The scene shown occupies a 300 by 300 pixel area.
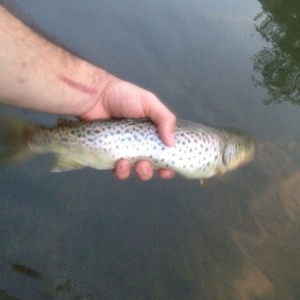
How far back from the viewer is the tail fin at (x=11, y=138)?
2.84 metres

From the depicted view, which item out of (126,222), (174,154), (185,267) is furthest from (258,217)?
(174,154)

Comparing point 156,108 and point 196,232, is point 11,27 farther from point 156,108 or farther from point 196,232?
point 196,232

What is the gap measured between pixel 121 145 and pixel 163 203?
5.35 feet

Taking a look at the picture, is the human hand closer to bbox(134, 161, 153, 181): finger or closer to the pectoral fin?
bbox(134, 161, 153, 181): finger

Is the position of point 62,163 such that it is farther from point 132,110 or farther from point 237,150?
point 237,150

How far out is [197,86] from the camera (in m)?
5.98

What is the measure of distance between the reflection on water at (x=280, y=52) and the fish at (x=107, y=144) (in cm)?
352

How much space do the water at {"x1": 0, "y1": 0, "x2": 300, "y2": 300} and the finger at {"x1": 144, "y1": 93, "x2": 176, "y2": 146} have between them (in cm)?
144

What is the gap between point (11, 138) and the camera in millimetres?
2854

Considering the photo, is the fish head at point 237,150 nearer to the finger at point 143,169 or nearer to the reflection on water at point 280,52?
the finger at point 143,169

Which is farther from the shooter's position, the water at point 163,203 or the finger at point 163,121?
the water at point 163,203

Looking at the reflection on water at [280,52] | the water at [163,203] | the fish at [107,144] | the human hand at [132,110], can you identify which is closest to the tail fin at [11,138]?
the fish at [107,144]

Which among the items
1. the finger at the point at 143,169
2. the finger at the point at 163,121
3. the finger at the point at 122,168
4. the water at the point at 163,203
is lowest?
the water at the point at 163,203

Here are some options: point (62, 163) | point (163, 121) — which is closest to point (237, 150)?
point (163, 121)
